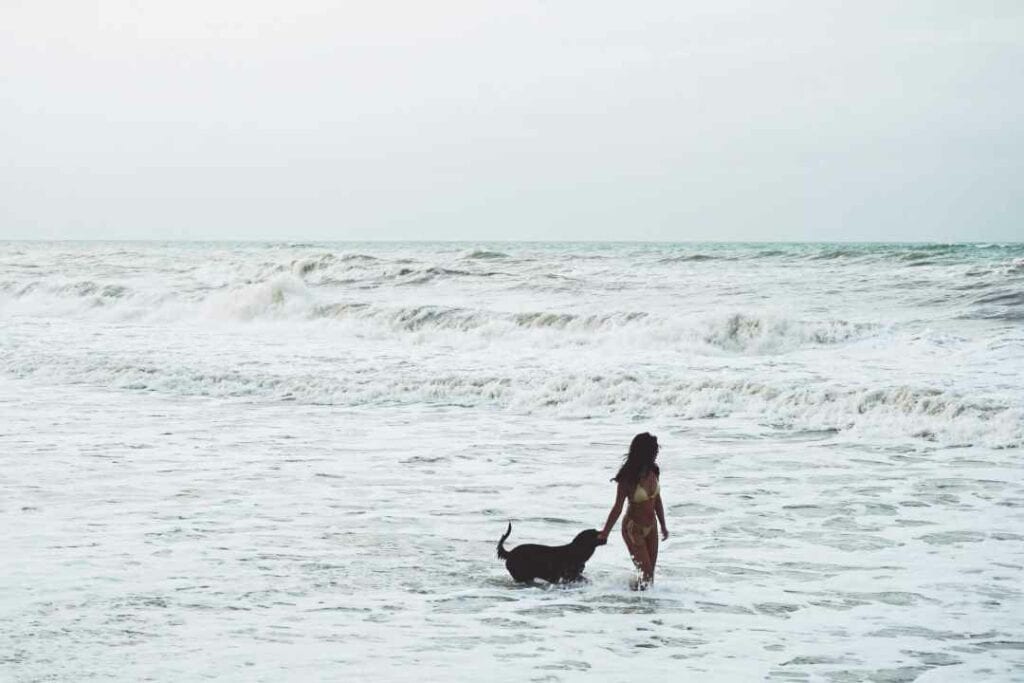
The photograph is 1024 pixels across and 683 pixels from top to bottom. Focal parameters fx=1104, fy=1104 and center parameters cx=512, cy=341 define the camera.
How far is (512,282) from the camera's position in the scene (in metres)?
35.1

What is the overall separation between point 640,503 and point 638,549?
11.5 inches

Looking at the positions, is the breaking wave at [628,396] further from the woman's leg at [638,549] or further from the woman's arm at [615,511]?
the woman's arm at [615,511]

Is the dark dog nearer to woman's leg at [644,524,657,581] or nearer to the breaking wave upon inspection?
woman's leg at [644,524,657,581]

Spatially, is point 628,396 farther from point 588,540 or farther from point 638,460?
point 638,460

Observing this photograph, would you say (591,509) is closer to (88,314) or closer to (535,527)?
(535,527)

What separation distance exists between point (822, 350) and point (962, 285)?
1028 centimetres

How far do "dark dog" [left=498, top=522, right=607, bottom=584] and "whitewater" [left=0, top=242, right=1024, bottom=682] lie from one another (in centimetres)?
10

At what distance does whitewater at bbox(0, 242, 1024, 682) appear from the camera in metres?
5.54

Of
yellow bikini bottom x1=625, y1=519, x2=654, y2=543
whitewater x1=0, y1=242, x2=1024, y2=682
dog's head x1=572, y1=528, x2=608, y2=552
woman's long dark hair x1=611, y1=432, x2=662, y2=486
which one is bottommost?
whitewater x1=0, y1=242, x2=1024, y2=682

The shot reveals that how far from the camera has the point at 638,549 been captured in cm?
662

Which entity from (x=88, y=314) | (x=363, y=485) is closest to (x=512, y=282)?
(x=88, y=314)

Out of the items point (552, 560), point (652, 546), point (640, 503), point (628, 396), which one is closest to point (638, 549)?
point (652, 546)

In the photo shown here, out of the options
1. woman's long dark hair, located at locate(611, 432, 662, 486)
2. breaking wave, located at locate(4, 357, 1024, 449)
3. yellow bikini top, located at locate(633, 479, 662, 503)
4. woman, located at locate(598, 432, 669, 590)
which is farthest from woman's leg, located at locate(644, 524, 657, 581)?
breaking wave, located at locate(4, 357, 1024, 449)

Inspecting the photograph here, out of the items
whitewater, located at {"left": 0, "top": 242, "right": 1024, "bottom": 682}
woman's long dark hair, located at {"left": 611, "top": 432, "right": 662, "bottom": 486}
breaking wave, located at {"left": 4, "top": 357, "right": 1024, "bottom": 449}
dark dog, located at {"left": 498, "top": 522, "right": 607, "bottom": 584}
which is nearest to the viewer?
whitewater, located at {"left": 0, "top": 242, "right": 1024, "bottom": 682}
